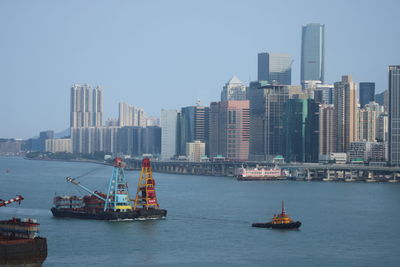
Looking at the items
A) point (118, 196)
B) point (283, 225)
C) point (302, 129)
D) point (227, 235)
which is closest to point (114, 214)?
point (118, 196)

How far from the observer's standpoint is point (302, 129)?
617 feet

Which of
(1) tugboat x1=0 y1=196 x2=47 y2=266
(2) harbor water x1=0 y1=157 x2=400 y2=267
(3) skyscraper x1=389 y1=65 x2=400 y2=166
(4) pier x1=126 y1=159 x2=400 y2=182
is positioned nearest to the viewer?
(1) tugboat x1=0 y1=196 x2=47 y2=266

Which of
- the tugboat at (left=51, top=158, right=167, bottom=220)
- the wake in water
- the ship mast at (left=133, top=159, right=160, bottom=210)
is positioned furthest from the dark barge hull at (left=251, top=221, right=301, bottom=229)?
the wake in water

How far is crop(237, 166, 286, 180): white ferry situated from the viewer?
146375mm

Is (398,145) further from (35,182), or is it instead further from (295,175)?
(35,182)

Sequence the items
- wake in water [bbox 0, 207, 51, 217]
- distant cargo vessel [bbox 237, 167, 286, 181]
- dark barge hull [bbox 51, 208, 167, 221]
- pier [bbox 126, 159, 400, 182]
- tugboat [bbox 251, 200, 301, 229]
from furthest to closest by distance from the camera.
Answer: pier [bbox 126, 159, 400, 182], distant cargo vessel [bbox 237, 167, 286, 181], wake in water [bbox 0, 207, 51, 217], dark barge hull [bbox 51, 208, 167, 221], tugboat [bbox 251, 200, 301, 229]

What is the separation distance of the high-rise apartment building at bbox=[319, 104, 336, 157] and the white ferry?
3505 cm

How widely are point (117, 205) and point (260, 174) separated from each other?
78.4 m

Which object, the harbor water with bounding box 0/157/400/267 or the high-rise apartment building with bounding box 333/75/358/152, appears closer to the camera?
the harbor water with bounding box 0/157/400/267

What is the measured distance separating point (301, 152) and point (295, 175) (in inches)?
1225

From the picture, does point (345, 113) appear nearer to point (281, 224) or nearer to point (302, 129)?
point (302, 129)

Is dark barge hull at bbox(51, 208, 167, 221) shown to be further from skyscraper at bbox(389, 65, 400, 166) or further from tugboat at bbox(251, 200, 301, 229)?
skyscraper at bbox(389, 65, 400, 166)

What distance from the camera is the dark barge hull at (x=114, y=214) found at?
2758 inches

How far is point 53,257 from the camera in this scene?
51344 millimetres
